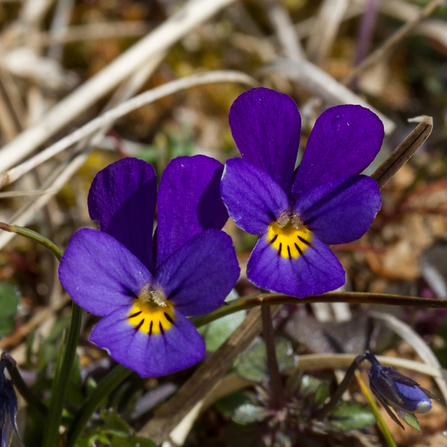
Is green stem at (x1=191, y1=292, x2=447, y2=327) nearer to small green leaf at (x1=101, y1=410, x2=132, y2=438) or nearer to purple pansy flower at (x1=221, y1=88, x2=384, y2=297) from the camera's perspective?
purple pansy flower at (x1=221, y1=88, x2=384, y2=297)

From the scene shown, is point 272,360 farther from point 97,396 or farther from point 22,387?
point 22,387

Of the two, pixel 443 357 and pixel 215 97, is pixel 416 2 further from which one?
pixel 443 357

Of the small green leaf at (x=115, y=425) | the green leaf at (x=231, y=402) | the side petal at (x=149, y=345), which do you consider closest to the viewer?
the side petal at (x=149, y=345)

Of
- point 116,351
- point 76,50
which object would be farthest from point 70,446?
point 76,50

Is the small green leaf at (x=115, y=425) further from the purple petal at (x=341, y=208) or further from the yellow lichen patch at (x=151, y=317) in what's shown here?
the purple petal at (x=341, y=208)

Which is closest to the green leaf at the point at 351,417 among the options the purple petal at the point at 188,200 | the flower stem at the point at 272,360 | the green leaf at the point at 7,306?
the flower stem at the point at 272,360

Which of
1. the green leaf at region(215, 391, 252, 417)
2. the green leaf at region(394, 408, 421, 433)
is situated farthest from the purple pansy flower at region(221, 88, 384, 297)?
the green leaf at region(215, 391, 252, 417)
